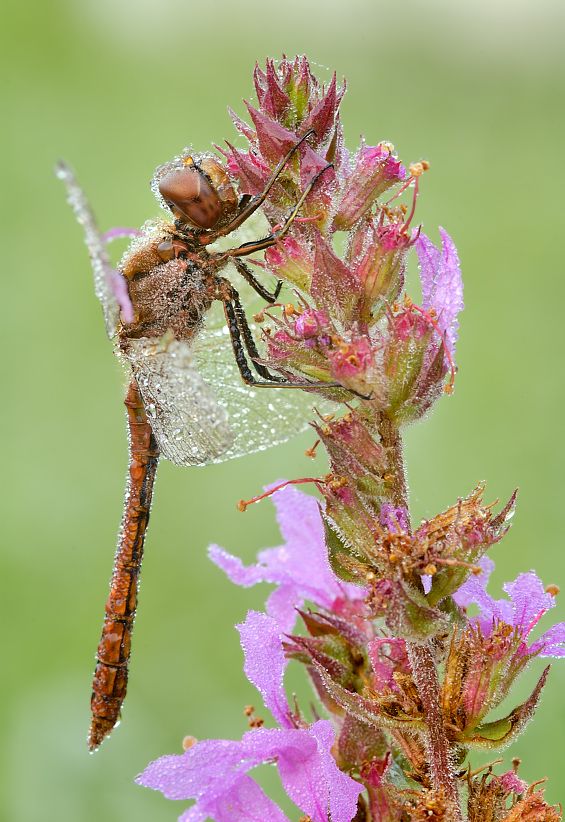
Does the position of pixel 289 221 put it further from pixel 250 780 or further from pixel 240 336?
pixel 250 780

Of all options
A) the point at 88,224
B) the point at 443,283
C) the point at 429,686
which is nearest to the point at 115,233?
the point at 88,224

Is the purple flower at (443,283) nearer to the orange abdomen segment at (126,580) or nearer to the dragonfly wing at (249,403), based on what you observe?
the dragonfly wing at (249,403)

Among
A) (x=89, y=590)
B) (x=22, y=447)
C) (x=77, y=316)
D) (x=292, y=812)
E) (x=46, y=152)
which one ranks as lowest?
(x=292, y=812)

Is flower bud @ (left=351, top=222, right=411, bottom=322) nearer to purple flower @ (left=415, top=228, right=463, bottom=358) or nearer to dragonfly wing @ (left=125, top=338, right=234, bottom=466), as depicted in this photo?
purple flower @ (left=415, top=228, right=463, bottom=358)

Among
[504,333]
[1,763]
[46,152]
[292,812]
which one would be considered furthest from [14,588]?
[46,152]

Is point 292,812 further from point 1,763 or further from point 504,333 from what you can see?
point 504,333

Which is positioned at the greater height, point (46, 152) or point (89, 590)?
point (46, 152)

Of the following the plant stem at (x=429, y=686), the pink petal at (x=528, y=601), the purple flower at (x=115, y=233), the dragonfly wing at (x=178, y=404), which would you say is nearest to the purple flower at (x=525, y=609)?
the pink petal at (x=528, y=601)
